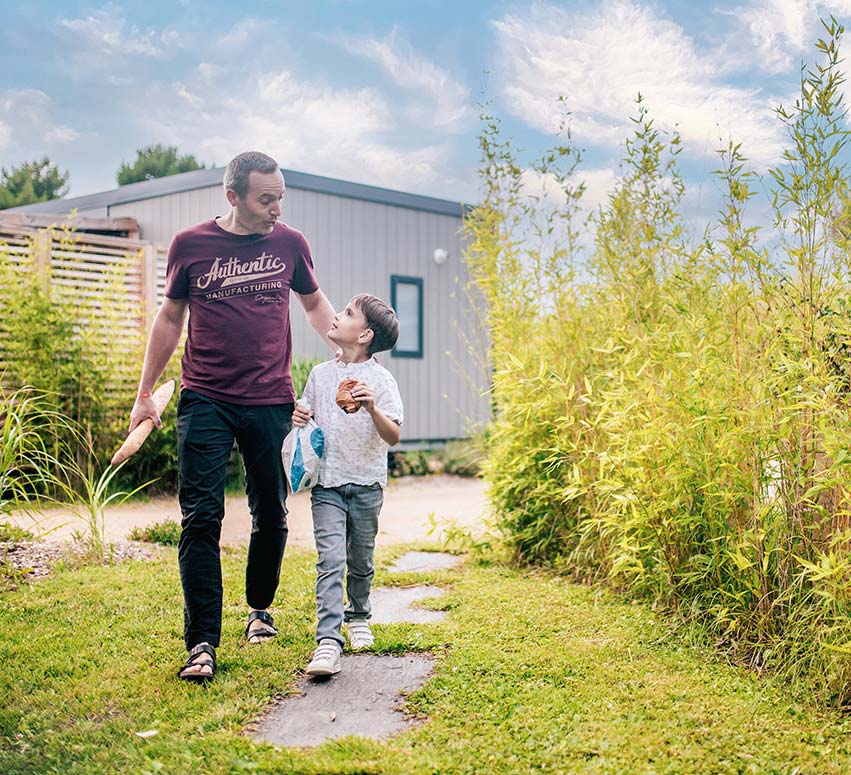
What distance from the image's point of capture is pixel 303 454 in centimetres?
348

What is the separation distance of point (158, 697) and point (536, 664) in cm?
126

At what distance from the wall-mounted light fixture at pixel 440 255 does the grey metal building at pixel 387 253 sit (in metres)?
0.02

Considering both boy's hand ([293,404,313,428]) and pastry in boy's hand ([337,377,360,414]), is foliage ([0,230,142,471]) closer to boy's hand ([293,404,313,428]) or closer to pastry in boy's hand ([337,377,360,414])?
boy's hand ([293,404,313,428])

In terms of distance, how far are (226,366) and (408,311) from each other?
26.9 ft

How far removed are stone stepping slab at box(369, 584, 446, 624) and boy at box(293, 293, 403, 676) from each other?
549mm

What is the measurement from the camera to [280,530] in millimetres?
3732

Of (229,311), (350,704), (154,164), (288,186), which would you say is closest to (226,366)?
(229,311)

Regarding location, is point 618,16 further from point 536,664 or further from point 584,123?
point 536,664

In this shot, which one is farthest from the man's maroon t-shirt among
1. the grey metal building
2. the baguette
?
the grey metal building

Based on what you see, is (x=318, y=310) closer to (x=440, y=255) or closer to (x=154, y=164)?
(x=440, y=255)

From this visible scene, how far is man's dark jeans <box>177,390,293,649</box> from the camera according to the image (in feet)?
11.1

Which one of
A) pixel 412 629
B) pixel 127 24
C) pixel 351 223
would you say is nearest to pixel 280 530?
pixel 412 629

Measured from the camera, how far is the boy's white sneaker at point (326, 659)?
324 cm

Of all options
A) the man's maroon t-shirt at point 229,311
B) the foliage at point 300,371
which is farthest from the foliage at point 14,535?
the foliage at point 300,371
